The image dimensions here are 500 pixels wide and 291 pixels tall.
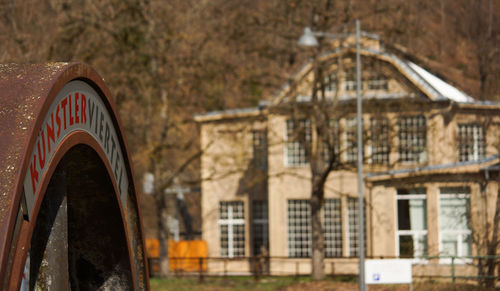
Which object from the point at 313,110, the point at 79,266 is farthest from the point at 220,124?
the point at 79,266

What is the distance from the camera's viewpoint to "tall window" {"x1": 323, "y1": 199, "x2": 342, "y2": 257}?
43.0 metres

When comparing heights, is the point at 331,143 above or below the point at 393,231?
above

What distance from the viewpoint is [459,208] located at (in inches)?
1516

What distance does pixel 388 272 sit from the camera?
23906mm

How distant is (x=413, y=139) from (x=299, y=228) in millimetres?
6636

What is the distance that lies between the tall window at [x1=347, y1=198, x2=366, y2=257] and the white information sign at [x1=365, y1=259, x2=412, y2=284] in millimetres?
18501

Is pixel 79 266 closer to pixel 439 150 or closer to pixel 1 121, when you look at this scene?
pixel 1 121

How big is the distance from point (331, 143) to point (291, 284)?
6.07 m

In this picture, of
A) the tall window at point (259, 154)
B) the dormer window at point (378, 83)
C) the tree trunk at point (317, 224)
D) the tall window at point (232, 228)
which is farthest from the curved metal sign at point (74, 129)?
the tall window at point (232, 228)

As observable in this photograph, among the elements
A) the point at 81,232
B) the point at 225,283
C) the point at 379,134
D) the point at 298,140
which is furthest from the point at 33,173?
the point at 298,140

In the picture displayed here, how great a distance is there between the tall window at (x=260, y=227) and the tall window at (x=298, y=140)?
2838 millimetres

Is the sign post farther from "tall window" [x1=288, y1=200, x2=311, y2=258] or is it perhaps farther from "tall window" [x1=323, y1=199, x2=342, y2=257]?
"tall window" [x1=288, y1=200, x2=311, y2=258]

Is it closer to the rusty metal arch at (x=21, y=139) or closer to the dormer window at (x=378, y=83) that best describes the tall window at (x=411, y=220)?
the dormer window at (x=378, y=83)

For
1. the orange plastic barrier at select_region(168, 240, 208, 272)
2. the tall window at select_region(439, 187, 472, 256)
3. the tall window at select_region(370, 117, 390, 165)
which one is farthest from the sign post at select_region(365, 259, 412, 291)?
the orange plastic barrier at select_region(168, 240, 208, 272)
